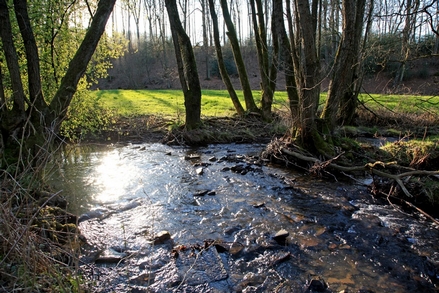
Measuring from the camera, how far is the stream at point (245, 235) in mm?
4348

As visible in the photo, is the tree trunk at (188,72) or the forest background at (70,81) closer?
the forest background at (70,81)

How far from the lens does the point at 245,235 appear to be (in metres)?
5.60

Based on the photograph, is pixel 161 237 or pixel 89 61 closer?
pixel 161 237

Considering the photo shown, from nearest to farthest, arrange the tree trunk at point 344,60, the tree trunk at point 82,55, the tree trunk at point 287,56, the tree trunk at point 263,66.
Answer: the tree trunk at point 82,55 < the tree trunk at point 344,60 < the tree trunk at point 287,56 < the tree trunk at point 263,66

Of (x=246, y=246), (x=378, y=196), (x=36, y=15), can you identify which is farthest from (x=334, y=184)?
(x=36, y=15)

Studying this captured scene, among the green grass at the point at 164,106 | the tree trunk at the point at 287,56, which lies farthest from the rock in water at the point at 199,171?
the green grass at the point at 164,106

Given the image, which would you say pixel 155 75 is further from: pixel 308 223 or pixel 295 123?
pixel 308 223

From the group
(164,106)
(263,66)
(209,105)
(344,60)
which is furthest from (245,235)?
(164,106)

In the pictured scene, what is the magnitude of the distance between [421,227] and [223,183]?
4423 millimetres

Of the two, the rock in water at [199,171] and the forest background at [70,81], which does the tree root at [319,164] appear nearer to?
the forest background at [70,81]

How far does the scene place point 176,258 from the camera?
16.0ft

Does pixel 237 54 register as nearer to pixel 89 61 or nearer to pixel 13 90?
pixel 89 61

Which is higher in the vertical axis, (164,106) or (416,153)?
(164,106)

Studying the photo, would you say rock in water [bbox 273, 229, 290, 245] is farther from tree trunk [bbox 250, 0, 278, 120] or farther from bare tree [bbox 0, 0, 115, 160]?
tree trunk [bbox 250, 0, 278, 120]
